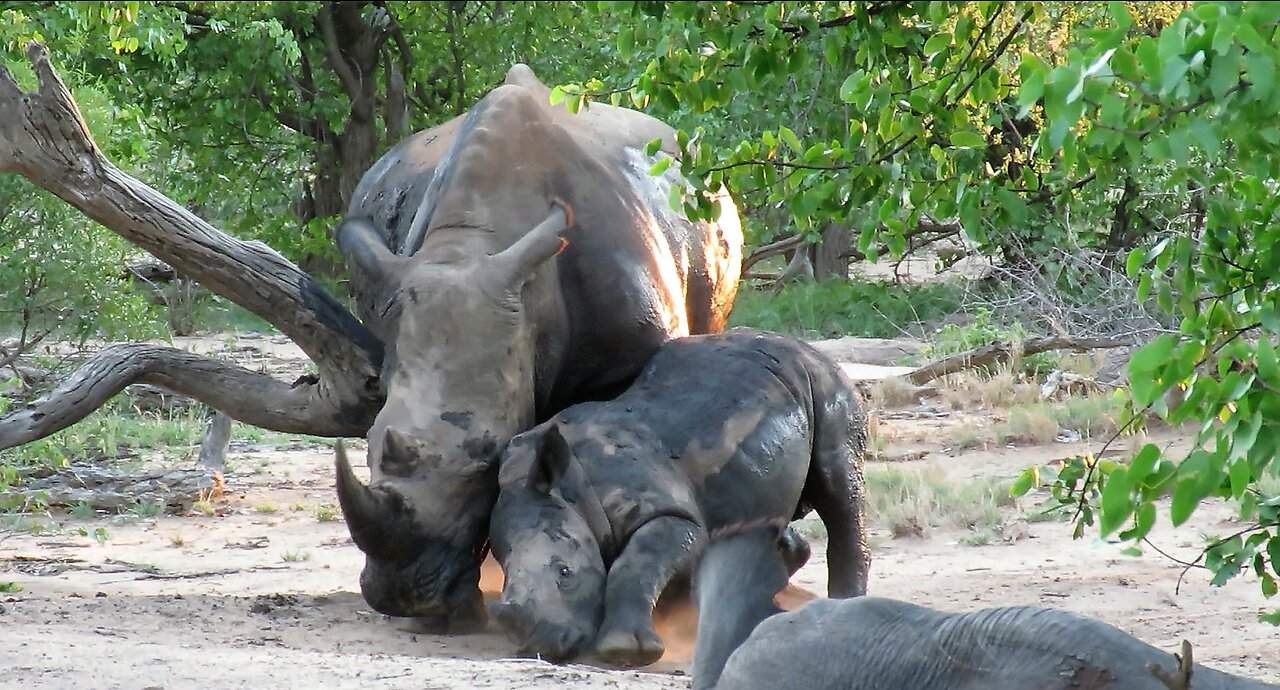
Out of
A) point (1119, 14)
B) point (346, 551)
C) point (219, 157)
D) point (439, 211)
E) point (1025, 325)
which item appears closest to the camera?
point (1119, 14)

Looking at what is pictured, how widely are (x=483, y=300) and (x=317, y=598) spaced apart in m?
1.43

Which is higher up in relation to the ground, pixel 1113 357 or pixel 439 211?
pixel 439 211

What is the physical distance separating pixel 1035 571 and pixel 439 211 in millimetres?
3091

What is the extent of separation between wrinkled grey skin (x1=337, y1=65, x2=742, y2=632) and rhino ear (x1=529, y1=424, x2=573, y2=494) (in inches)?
11.5

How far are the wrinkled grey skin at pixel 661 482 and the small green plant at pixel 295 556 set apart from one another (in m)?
2.20

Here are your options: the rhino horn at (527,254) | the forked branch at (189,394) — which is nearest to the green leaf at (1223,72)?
the rhino horn at (527,254)

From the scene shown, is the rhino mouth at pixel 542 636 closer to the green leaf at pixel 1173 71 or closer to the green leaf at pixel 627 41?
the green leaf at pixel 627 41

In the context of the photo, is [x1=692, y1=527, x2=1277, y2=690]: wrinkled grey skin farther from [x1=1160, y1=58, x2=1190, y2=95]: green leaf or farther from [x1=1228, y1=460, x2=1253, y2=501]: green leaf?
[x1=1160, y1=58, x2=1190, y2=95]: green leaf

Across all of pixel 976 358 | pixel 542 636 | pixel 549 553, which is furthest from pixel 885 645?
pixel 976 358

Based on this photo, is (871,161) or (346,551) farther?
(346,551)

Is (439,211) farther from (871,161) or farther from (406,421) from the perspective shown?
(871,161)

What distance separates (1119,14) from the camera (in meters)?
2.39

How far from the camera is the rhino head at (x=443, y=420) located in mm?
6098

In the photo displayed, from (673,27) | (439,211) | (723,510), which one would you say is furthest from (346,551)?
(673,27)
